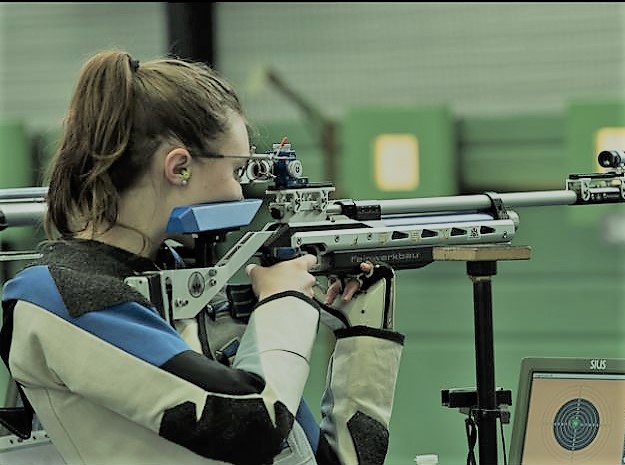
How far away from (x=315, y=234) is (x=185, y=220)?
19 cm

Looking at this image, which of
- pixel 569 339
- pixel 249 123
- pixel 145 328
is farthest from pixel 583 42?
pixel 145 328

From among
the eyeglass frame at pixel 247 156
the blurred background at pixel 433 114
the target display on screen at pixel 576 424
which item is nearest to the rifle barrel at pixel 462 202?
the eyeglass frame at pixel 247 156

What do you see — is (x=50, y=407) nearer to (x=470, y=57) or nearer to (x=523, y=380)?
(x=523, y=380)

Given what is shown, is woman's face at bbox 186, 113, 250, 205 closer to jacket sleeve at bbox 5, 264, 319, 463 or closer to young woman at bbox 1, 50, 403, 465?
young woman at bbox 1, 50, 403, 465

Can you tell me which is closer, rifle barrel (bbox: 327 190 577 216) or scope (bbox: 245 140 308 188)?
scope (bbox: 245 140 308 188)

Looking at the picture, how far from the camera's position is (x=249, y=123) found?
1.03m

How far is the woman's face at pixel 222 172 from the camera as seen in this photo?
949 mm

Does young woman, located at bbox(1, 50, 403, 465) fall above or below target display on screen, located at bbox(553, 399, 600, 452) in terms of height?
above

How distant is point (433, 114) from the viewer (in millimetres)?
2832

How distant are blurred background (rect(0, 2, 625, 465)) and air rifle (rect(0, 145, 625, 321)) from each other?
4.87 ft

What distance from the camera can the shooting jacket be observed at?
0.87 meters

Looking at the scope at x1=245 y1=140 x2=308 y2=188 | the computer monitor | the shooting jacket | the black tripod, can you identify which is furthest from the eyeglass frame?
the computer monitor

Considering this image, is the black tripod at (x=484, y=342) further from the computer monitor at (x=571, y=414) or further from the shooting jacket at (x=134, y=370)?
the shooting jacket at (x=134, y=370)

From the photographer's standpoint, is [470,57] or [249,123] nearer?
[249,123]
